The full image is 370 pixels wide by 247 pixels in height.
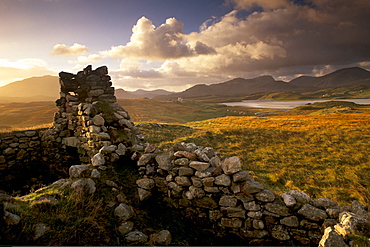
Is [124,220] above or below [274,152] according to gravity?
above

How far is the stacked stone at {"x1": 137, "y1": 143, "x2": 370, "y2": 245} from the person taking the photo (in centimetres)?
443

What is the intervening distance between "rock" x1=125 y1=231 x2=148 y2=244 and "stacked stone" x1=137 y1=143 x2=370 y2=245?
1.36m

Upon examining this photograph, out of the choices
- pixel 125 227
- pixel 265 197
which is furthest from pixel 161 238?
pixel 265 197

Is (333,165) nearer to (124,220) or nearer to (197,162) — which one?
(197,162)

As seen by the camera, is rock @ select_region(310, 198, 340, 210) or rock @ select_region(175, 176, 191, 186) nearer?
rock @ select_region(310, 198, 340, 210)

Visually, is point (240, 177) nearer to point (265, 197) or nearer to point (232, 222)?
point (265, 197)

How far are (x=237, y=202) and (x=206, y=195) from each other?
90 cm

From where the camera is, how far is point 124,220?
4.61m

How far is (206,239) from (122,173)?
3.56 metres

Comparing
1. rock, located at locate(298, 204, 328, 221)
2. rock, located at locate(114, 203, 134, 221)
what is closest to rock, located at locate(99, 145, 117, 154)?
rock, located at locate(114, 203, 134, 221)

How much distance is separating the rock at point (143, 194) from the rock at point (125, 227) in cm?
106

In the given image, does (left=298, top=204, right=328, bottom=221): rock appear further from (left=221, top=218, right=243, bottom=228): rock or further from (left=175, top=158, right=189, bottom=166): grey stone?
(left=175, top=158, right=189, bottom=166): grey stone

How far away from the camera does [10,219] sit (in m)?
3.32

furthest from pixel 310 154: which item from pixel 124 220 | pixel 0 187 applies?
pixel 0 187
